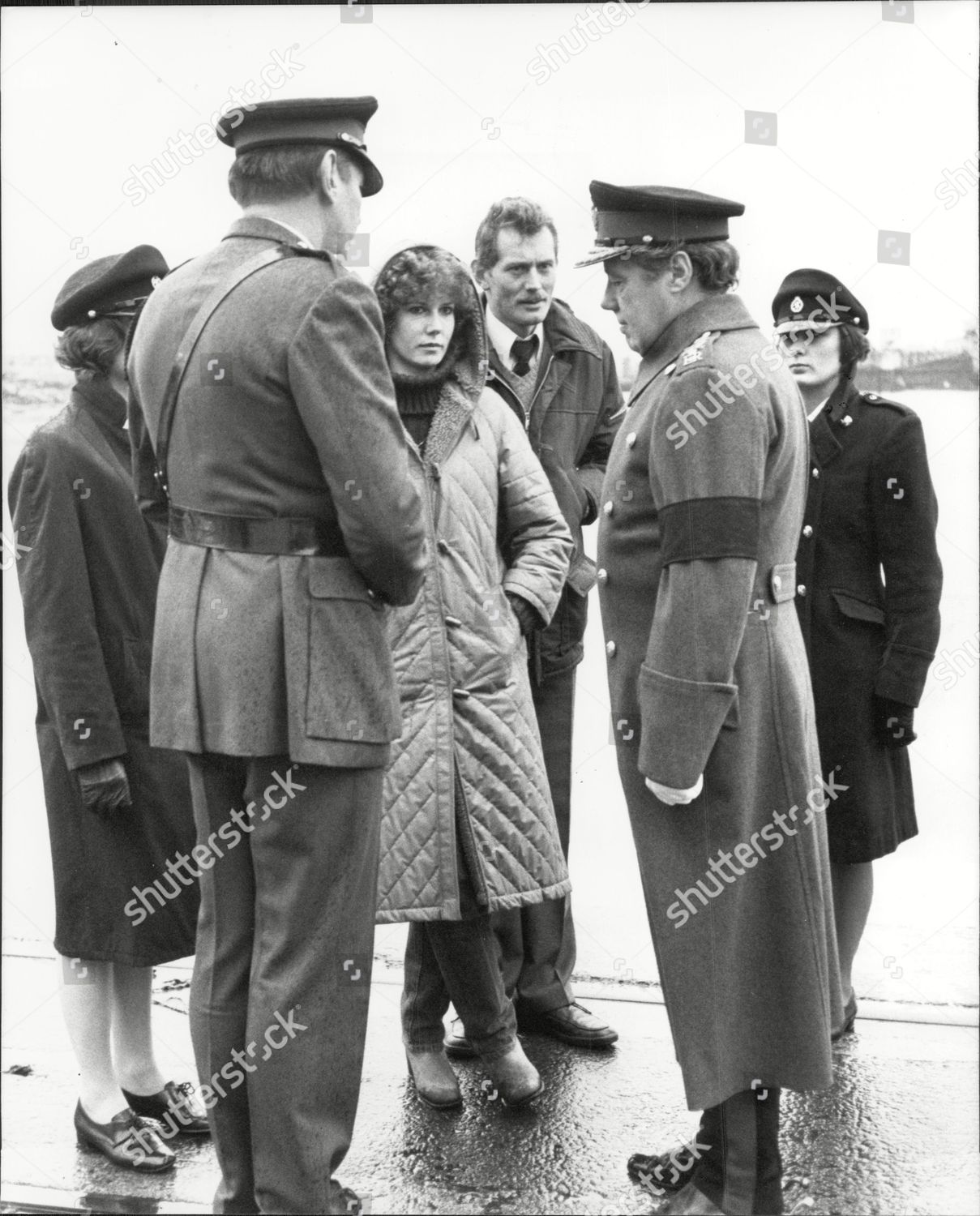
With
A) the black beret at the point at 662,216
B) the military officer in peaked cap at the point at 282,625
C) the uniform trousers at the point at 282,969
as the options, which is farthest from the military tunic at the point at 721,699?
the uniform trousers at the point at 282,969

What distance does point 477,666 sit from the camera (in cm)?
362

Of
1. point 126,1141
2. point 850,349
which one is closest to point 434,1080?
point 126,1141

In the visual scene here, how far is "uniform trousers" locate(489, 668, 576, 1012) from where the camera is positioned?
419 cm

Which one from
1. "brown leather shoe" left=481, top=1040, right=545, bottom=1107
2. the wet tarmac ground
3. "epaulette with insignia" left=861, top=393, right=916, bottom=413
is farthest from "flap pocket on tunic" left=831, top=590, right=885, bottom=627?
"brown leather shoe" left=481, top=1040, right=545, bottom=1107

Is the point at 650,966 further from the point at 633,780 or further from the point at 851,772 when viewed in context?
the point at 633,780

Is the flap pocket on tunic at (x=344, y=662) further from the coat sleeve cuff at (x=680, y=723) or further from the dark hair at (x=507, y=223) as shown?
the dark hair at (x=507, y=223)

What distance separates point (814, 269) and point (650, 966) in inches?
81.4

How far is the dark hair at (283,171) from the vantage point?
9.36 ft

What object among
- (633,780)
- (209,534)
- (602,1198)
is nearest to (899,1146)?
(602,1198)

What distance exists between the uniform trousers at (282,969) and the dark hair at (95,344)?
1083 millimetres

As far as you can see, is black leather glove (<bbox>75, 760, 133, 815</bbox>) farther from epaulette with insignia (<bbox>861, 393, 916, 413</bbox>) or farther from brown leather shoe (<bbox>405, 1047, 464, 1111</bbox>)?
epaulette with insignia (<bbox>861, 393, 916, 413</bbox>)

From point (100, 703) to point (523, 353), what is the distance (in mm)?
1610

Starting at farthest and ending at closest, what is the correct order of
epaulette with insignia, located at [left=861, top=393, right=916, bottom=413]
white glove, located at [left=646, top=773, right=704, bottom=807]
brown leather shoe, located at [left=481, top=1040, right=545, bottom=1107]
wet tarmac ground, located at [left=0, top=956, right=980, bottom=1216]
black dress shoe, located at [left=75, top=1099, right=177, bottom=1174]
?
epaulette with insignia, located at [left=861, top=393, right=916, bottom=413]
brown leather shoe, located at [left=481, top=1040, right=545, bottom=1107]
black dress shoe, located at [left=75, top=1099, right=177, bottom=1174]
wet tarmac ground, located at [left=0, top=956, right=980, bottom=1216]
white glove, located at [left=646, top=773, right=704, bottom=807]

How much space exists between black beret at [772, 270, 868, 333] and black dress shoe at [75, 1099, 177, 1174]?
8.26 feet
